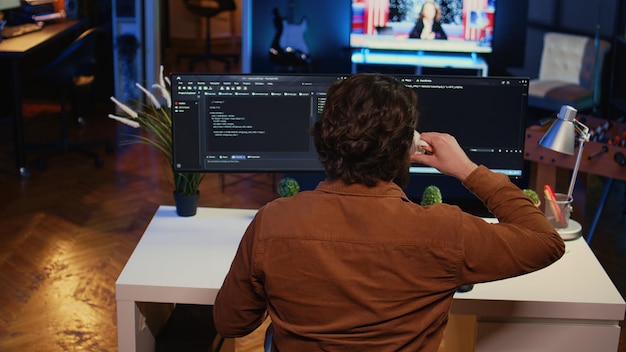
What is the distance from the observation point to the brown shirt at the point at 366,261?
1.83m

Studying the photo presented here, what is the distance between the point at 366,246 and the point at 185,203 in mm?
1369

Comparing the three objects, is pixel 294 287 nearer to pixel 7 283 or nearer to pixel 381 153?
pixel 381 153

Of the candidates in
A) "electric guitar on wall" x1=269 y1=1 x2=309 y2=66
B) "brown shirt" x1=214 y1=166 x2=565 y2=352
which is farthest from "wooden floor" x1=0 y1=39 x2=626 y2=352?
"brown shirt" x1=214 y1=166 x2=565 y2=352

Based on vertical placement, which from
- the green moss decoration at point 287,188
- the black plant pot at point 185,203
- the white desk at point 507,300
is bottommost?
the white desk at point 507,300

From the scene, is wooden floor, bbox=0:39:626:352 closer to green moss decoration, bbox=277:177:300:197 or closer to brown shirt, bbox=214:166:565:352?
green moss decoration, bbox=277:177:300:197

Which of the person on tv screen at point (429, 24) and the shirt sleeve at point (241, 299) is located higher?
the person on tv screen at point (429, 24)

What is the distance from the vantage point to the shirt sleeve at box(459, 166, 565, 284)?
1867 millimetres

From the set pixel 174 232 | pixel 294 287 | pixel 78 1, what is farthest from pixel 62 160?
pixel 294 287

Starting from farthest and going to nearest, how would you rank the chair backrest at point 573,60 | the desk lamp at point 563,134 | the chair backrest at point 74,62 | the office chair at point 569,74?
the chair backrest at point 573,60 < the office chair at point 569,74 < the chair backrest at point 74,62 < the desk lamp at point 563,134

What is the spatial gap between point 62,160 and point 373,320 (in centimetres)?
498

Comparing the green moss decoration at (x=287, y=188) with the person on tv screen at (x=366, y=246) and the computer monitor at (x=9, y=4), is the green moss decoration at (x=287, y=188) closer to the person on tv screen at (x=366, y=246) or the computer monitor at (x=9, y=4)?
the person on tv screen at (x=366, y=246)

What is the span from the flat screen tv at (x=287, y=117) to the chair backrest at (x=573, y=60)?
4219mm

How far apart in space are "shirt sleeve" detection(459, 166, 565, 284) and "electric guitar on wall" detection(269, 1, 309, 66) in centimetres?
548

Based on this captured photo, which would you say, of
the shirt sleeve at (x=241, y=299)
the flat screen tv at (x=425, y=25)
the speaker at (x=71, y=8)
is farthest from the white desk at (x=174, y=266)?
the speaker at (x=71, y=8)
